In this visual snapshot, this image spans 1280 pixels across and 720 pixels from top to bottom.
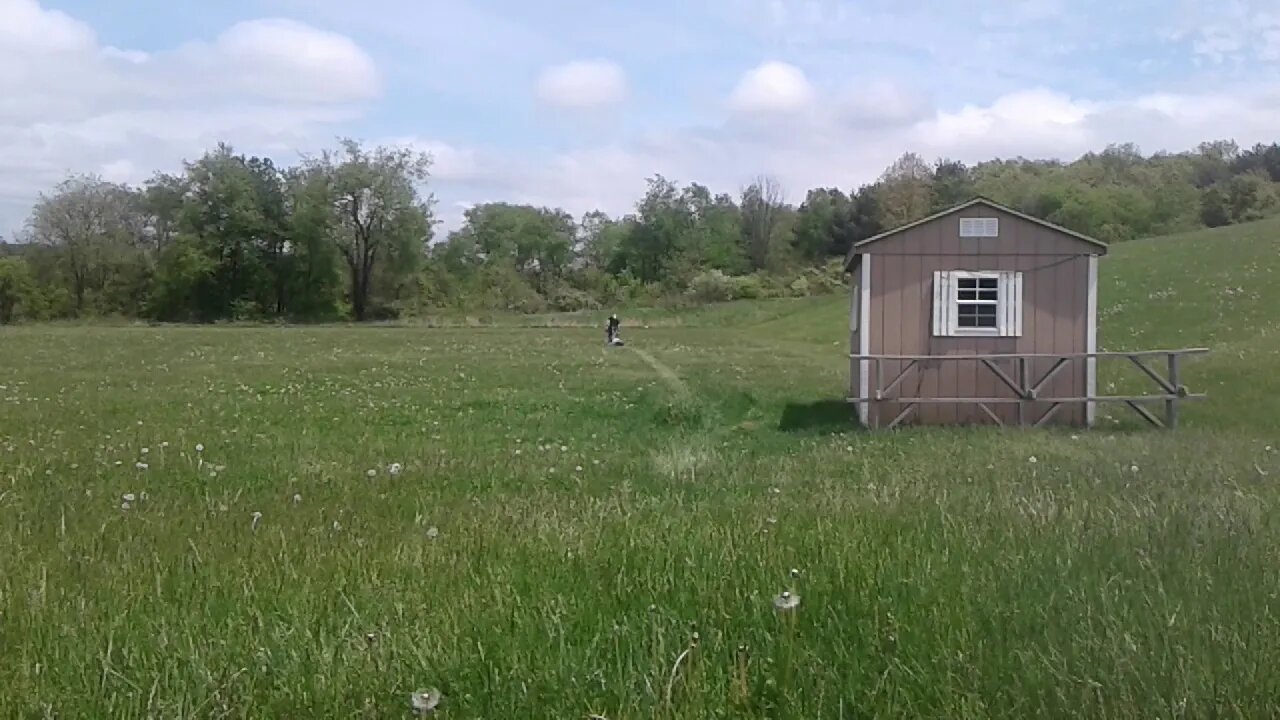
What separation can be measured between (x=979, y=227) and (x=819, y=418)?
14.3ft

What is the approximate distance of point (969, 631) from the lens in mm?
3494

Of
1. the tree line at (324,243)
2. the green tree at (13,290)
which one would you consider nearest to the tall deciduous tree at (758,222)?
the tree line at (324,243)

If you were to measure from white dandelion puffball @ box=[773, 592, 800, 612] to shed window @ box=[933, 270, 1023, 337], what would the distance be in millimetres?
14110

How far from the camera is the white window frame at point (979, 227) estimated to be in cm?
1675

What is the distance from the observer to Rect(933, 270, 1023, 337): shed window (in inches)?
658

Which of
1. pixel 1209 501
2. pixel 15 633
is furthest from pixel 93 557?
pixel 1209 501

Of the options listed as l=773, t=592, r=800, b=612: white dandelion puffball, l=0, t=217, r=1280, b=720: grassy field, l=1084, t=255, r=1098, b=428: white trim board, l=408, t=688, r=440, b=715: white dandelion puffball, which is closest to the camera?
l=408, t=688, r=440, b=715: white dandelion puffball

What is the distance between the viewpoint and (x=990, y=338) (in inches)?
663

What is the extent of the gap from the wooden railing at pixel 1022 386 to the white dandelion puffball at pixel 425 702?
13.0m

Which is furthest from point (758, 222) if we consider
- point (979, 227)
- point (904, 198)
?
point (979, 227)

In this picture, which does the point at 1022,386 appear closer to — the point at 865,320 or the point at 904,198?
the point at 865,320

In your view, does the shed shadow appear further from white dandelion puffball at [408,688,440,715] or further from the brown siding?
white dandelion puffball at [408,688,440,715]

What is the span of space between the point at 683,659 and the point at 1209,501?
4.72m

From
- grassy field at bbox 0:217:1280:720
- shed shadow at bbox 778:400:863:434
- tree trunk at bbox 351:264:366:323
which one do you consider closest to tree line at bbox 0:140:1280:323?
tree trunk at bbox 351:264:366:323
